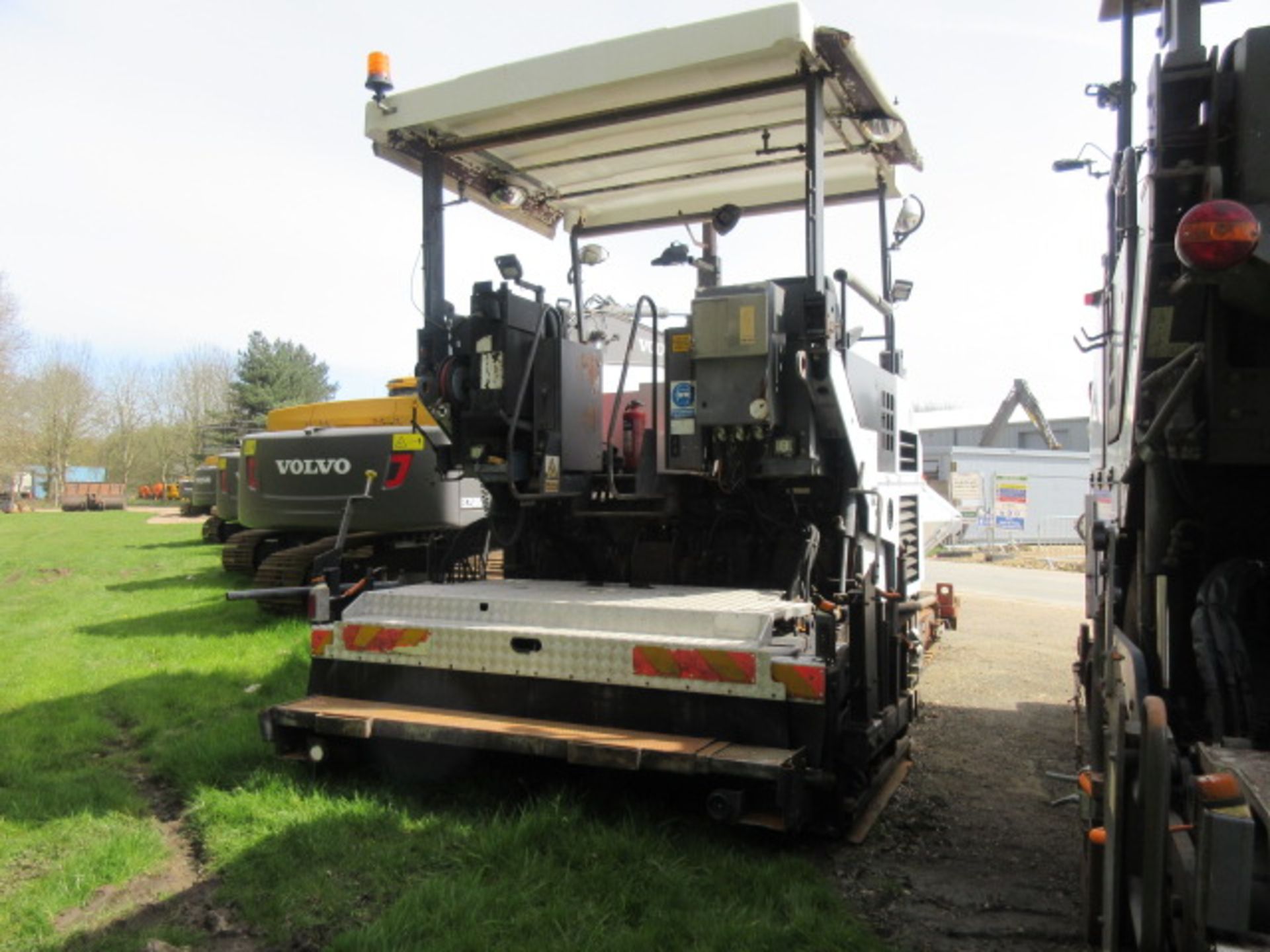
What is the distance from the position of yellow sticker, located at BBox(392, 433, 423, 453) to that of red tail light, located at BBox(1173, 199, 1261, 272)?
698 cm

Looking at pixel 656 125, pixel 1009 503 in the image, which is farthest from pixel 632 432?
pixel 1009 503

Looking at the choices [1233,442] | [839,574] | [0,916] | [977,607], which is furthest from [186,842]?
[977,607]

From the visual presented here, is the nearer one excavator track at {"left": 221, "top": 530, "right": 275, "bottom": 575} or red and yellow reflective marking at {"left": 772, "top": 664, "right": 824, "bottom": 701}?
red and yellow reflective marking at {"left": 772, "top": 664, "right": 824, "bottom": 701}

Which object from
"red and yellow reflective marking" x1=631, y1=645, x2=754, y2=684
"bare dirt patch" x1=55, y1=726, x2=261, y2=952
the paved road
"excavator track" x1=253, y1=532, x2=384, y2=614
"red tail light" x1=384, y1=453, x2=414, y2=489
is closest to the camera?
"bare dirt patch" x1=55, y1=726, x2=261, y2=952

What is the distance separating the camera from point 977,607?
12648 mm

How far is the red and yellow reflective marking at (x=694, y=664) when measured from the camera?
12.5 ft

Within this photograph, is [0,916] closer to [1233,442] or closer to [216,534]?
[1233,442]

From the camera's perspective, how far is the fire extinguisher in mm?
5266

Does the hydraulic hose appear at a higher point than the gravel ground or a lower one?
higher

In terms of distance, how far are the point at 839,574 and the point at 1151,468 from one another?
6.69 feet

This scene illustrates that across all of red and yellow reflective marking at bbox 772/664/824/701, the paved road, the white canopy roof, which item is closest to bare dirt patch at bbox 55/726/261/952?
red and yellow reflective marking at bbox 772/664/824/701

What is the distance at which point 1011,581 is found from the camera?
1677cm

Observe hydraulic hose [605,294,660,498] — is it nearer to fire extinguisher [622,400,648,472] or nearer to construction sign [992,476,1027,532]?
fire extinguisher [622,400,648,472]

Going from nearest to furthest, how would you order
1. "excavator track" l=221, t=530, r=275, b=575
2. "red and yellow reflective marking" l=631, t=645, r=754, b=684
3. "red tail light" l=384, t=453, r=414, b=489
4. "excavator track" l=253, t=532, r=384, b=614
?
"red and yellow reflective marking" l=631, t=645, r=754, b=684, "red tail light" l=384, t=453, r=414, b=489, "excavator track" l=253, t=532, r=384, b=614, "excavator track" l=221, t=530, r=275, b=575
